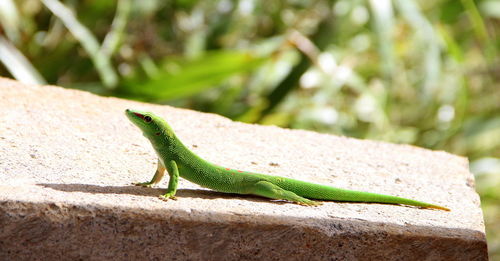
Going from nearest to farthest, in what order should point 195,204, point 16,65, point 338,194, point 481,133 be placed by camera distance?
point 195,204 < point 338,194 < point 16,65 < point 481,133

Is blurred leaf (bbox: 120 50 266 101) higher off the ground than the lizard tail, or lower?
higher

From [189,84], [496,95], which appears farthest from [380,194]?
[496,95]

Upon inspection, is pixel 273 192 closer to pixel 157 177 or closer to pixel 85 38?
pixel 157 177

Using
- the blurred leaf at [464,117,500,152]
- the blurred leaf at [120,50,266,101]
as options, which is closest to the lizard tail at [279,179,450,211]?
the blurred leaf at [120,50,266,101]

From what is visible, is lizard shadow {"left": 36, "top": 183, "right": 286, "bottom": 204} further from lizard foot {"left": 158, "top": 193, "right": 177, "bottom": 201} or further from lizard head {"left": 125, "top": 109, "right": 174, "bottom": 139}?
lizard head {"left": 125, "top": 109, "right": 174, "bottom": 139}

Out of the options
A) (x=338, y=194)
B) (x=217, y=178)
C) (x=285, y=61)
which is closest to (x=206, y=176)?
(x=217, y=178)
